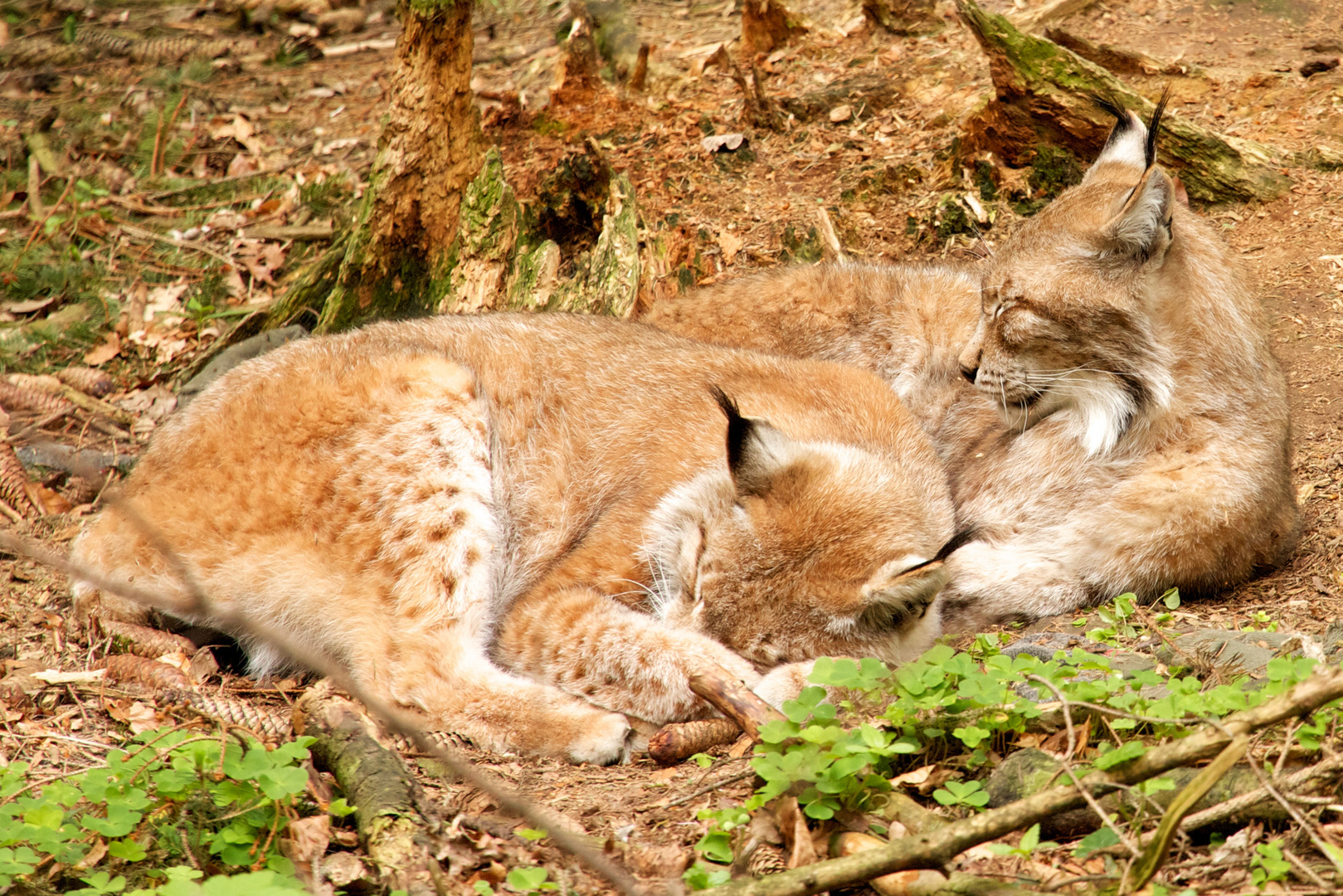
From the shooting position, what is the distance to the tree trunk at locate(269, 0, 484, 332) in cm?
614

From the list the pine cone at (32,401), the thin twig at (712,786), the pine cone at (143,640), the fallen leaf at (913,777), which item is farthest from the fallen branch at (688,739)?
the pine cone at (32,401)

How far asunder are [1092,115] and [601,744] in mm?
4981

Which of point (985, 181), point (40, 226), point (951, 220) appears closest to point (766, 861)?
point (951, 220)

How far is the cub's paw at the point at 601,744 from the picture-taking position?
3623 mm

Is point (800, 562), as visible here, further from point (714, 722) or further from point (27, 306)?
point (27, 306)

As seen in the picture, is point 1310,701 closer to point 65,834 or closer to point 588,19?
point 65,834

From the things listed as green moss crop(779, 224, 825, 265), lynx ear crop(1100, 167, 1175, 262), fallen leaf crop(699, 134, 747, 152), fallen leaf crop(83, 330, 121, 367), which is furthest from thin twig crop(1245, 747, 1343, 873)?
fallen leaf crop(83, 330, 121, 367)

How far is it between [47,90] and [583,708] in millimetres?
9713

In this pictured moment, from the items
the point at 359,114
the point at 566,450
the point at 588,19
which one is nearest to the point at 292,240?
the point at 359,114

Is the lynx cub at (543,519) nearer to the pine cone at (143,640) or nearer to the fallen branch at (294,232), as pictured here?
the pine cone at (143,640)

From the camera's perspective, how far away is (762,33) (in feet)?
28.7

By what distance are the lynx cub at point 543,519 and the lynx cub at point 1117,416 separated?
344 millimetres

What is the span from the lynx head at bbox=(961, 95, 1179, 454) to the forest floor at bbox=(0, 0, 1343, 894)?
89 centimetres

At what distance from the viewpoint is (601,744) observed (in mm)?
3625
